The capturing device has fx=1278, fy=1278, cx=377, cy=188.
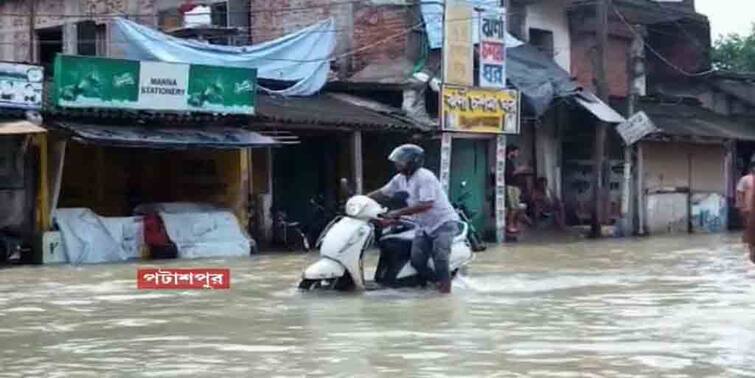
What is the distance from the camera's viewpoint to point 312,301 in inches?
451

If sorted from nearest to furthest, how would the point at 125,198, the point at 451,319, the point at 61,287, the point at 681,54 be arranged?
the point at 451,319 → the point at 61,287 → the point at 125,198 → the point at 681,54

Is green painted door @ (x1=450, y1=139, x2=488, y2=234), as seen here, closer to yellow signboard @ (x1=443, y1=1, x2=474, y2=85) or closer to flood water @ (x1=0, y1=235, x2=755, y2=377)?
yellow signboard @ (x1=443, y1=1, x2=474, y2=85)

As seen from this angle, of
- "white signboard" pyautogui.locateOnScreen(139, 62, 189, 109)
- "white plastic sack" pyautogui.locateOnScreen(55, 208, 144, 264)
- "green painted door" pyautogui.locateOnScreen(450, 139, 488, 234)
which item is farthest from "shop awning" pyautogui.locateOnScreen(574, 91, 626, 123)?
"white plastic sack" pyautogui.locateOnScreen(55, 208, 144, 264)

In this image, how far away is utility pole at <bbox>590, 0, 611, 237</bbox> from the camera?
26.2 metres

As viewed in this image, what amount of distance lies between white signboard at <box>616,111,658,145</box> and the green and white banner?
991cm

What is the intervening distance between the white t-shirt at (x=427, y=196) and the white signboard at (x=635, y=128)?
16652 millimetres

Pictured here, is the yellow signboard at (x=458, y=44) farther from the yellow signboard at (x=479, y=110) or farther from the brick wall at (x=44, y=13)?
the brick wall at (x=44, y=13)

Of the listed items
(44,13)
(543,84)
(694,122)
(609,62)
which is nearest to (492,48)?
(543,84)

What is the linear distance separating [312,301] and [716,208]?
22.5m

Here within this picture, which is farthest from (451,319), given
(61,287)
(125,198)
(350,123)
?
(125,198)

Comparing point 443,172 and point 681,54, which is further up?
point 681,54

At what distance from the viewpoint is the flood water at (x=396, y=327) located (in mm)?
7453

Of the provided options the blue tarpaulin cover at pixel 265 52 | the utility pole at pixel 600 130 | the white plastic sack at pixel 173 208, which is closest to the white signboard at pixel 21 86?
the white plastic sack at pixel 173 208

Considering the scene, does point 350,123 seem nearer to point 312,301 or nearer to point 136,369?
point 312,301
